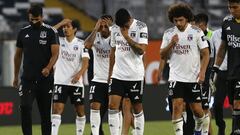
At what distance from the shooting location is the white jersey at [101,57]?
15523 millimetres

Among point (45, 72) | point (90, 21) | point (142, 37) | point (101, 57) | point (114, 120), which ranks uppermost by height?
point (90, 21)

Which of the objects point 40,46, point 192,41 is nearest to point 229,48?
point 192,41

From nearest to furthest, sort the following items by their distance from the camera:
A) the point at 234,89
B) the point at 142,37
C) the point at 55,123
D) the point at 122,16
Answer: the point at 234,89
the point at 122,16
the point at 142,37
the point at 55,123

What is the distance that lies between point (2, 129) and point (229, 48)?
8742 mm

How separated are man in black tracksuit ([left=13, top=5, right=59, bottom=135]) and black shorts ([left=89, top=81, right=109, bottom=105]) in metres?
1.37

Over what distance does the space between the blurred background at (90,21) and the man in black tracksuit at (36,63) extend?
24.6ft

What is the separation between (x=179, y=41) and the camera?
13492 millimetres

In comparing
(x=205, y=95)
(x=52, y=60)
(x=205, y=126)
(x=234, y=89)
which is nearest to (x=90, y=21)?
(x=205, y=95)

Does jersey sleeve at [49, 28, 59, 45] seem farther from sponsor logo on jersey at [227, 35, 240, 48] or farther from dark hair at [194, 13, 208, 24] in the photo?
sponsor logo on jersey at [227, 35, 240, 48]

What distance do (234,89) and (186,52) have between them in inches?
38.4

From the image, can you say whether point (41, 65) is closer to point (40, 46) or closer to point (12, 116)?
point (40, 46)

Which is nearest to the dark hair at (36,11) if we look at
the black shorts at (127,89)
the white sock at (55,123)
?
the black shorts at (127,89)

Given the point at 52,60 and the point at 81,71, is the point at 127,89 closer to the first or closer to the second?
the point at 52,60

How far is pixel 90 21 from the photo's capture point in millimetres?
28156
